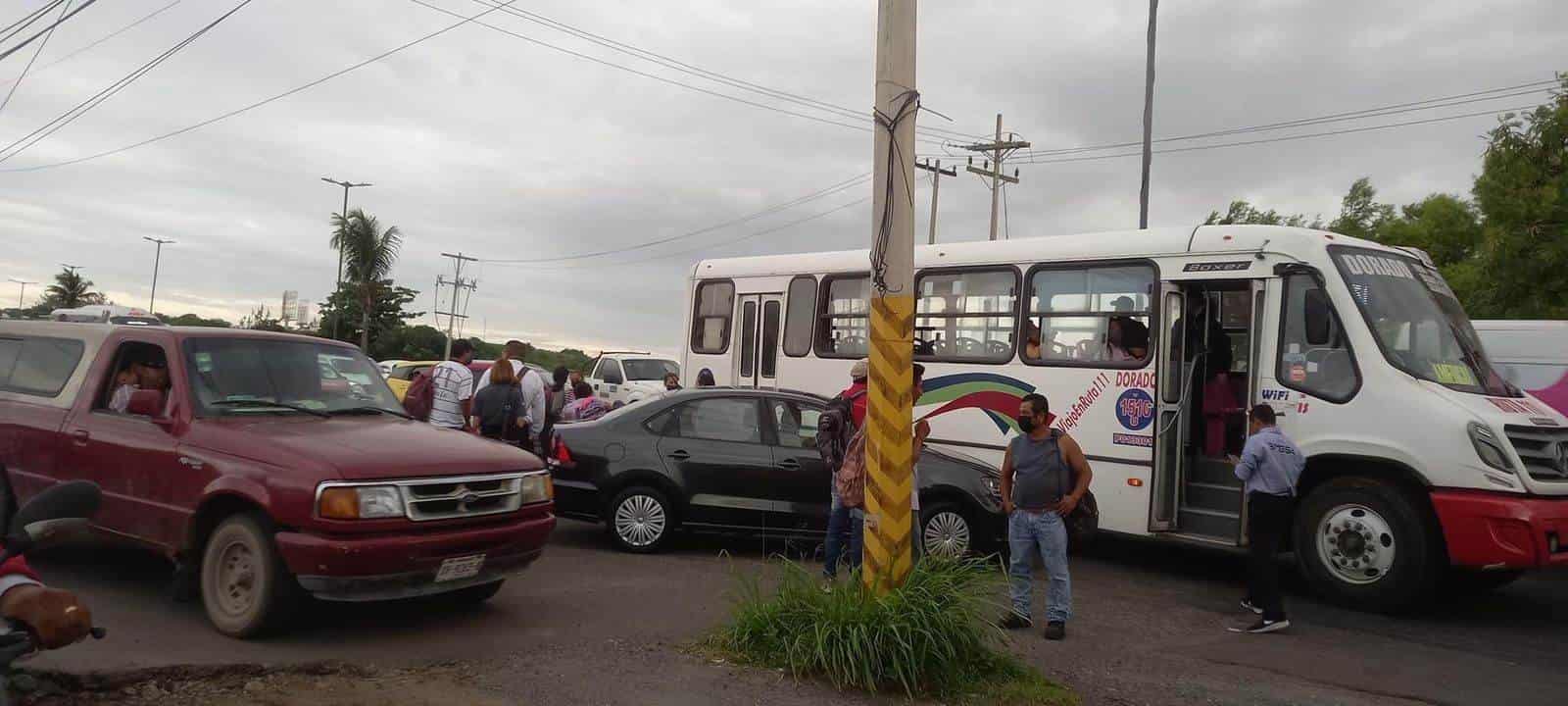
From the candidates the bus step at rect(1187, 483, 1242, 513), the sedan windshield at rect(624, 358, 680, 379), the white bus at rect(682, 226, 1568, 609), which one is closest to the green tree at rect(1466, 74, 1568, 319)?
the white bus at rect(682, 226, 1568, 609)

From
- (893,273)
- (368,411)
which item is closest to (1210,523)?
(893,273)

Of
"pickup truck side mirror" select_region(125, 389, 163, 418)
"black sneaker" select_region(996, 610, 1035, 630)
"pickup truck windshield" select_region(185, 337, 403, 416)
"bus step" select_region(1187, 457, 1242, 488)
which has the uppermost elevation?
"pickup truck windshield" select_region(185, 337, 403, 416)

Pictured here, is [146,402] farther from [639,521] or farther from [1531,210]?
[1531,210]

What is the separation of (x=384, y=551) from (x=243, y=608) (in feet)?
3.13

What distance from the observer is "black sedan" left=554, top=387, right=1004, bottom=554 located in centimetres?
956

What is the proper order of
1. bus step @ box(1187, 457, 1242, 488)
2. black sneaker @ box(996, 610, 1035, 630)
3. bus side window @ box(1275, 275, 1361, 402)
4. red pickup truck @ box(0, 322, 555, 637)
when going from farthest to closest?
bus step @ box(1187, 457, 1242, 488)
bus side window @ box(1275, 275, 1361, 402)
black sneaker @ box(996, 610, 1035, 630)
red pickup truck @ box(0, 322, 555, 637)

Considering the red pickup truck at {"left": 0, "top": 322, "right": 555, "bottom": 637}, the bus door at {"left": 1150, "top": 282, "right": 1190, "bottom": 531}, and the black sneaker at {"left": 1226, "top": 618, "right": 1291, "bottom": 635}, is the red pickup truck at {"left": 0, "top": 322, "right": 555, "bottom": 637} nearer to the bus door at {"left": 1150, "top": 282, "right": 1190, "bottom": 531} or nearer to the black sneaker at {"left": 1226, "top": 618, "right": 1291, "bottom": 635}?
the black sneaker at {"left": 1226, "top": 618, "right": 1291, "bottom": 635}

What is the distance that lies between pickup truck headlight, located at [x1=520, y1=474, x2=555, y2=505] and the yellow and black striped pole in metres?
1.99

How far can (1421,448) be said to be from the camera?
27.1 ft

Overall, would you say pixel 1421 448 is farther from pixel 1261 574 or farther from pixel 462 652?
pixel 462 652

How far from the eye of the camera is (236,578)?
20.2 feet

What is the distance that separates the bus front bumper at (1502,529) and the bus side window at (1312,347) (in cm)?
114

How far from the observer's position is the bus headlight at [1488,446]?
8023 millimetres

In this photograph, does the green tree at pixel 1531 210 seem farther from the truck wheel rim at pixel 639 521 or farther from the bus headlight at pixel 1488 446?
the truck wheel rim at pixel 639 521
